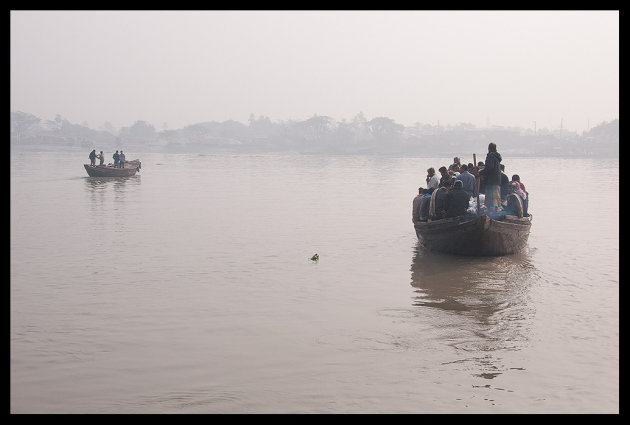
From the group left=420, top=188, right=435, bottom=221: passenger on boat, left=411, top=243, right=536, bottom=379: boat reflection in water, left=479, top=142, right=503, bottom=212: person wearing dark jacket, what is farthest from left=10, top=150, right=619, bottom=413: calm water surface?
left=479, top=142, right=503, bottom=212: person wearing dark jacket

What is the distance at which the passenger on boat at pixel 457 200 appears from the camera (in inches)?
529

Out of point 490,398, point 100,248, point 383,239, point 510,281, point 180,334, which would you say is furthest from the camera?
point 383,239

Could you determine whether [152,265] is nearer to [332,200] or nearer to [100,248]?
[100,248]

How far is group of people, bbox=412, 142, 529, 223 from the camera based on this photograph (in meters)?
13.5

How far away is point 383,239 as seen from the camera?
1691 centimetres

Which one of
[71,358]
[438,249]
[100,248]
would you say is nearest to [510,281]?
[438,249]

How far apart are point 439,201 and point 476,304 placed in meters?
3.94

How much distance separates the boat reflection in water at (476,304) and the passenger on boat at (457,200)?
0.86 m

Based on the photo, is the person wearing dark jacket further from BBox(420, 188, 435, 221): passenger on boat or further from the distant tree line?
the distant tree line

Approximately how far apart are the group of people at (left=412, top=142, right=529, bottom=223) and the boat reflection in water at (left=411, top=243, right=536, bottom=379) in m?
0.85

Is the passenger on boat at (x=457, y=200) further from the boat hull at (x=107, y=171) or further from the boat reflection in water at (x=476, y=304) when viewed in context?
the boat hull at (x=107, y=171)

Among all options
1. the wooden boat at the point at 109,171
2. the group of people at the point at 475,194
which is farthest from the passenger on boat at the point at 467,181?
the wooden boat at the point at 109,171

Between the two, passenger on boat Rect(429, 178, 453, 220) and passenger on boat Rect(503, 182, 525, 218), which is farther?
passenger on boat Rect(503, 182, 525, 218)
